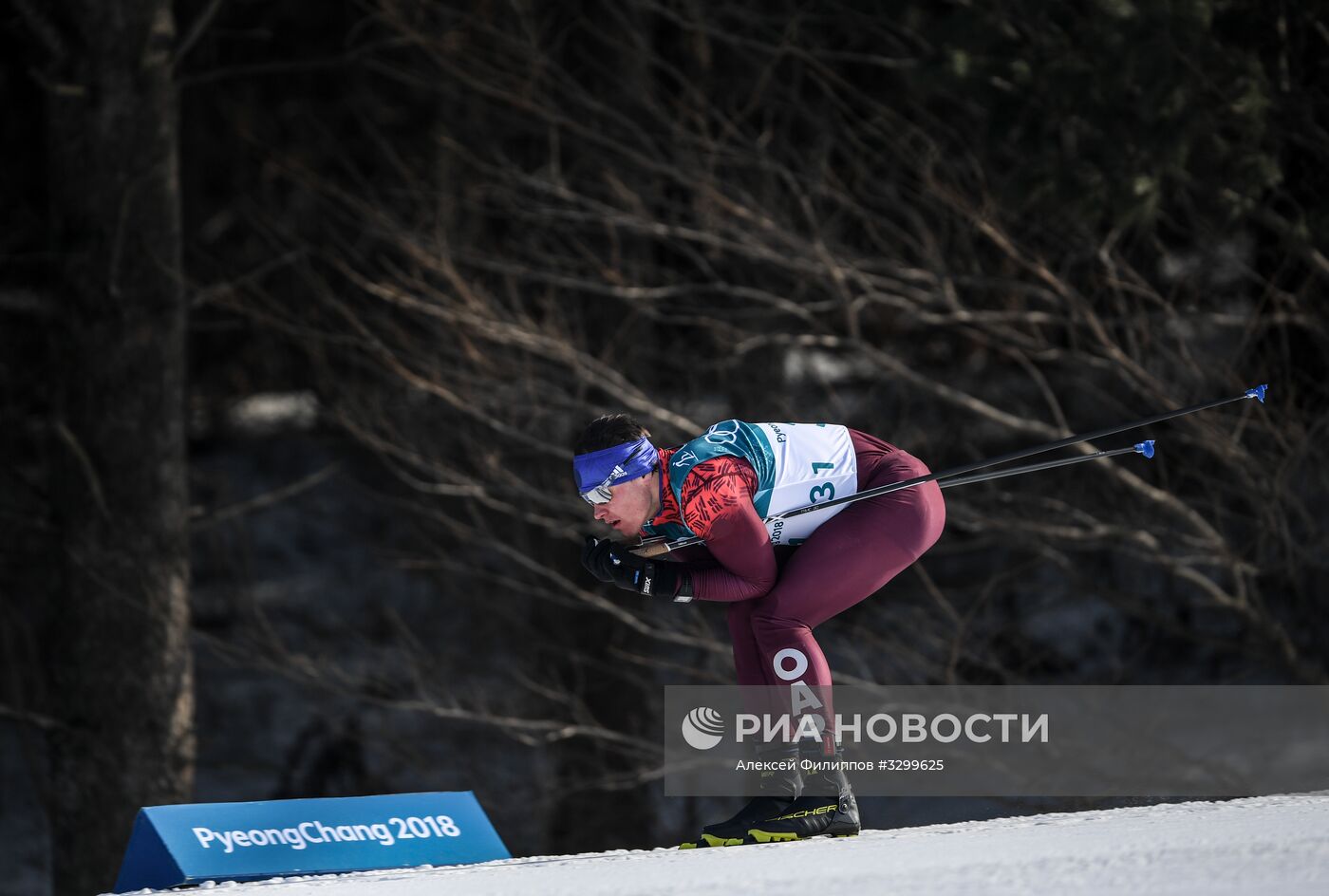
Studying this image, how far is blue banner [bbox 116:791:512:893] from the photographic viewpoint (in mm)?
4379

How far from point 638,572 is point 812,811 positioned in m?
0.86

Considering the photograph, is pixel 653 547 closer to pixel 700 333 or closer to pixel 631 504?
pixel 631 504

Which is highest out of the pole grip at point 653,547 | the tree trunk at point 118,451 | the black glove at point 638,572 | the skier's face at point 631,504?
the tree trunk at point 118,451

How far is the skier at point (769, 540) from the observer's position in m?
4.51

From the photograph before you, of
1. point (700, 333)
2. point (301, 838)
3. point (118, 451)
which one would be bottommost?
point (301, 838)

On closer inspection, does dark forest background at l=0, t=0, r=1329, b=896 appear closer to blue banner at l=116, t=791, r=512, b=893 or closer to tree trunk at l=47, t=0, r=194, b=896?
tree trunk at l=47, t=0, r=194, b=896

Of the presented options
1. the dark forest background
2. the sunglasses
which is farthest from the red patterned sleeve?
the dark forest background

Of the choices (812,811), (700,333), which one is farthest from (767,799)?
(700,333)

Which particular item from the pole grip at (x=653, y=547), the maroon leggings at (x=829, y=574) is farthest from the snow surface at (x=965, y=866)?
the pole grip at (x=653, y=547)

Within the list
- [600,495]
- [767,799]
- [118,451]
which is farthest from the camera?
[118,451]

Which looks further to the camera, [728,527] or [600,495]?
[600,495]

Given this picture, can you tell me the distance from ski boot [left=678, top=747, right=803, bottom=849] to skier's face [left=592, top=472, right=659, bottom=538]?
763 mm

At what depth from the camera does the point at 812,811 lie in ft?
15.3

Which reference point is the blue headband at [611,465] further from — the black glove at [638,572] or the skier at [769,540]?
the black glove at [638,572]
